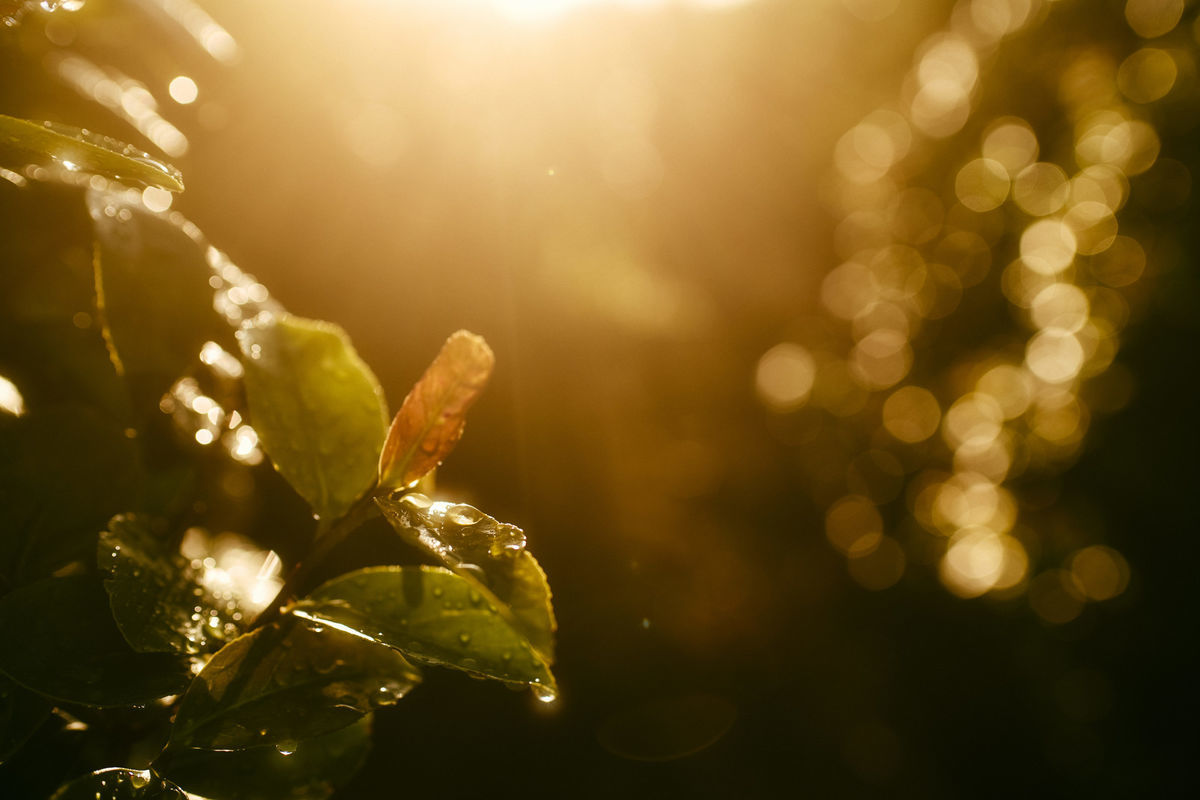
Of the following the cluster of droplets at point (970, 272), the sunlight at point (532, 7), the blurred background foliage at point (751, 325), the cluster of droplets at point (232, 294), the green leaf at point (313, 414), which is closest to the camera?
the green leaf at point (313, 414)

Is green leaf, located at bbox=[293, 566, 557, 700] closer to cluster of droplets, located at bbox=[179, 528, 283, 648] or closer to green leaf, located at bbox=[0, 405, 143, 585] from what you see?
cluster of droplets, located at bbox=[179, 528, 283, 648]

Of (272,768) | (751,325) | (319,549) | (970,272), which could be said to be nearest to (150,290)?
(319,549)

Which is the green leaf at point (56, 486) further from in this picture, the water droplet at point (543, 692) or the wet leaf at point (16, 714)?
the water droplet at point (543, 692)

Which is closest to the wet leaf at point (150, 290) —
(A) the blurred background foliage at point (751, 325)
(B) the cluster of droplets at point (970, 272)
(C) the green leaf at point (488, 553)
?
(A) the blurred background foliage at point (751, 325)

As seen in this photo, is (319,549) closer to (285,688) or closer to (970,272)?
(285,688)

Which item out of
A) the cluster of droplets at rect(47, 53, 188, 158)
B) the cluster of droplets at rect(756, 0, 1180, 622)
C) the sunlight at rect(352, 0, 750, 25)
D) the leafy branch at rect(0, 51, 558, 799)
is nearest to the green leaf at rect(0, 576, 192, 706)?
the leafy branch at rect(0, 51, 558, 799)

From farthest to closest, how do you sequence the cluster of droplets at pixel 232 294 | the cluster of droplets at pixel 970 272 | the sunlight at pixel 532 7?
the cluster of droplets at pixel 970 272
the sunlight at pixel 532 7
the cluster of droplets at pixel 232 294

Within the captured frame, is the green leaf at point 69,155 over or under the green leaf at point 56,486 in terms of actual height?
over
